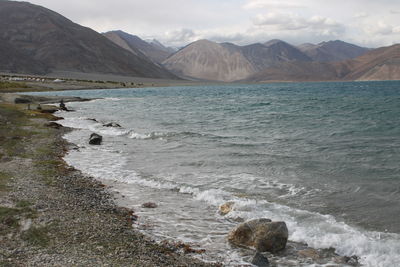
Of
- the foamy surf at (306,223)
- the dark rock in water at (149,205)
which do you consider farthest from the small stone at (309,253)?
the dark rock in water at (149,205)

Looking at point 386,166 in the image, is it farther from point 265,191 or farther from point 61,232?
point 61,232

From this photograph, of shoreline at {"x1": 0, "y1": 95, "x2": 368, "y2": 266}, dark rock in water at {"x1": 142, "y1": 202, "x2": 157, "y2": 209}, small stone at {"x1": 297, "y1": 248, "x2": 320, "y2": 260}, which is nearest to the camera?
shoreline at {"x1": 0, "y1": 95, "x2": 368, "y2": 266}

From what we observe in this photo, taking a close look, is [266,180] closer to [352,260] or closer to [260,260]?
[352,260]

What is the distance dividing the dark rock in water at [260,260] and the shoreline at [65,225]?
1248mm

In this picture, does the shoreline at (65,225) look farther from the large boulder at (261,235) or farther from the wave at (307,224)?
the wave at (307,224)

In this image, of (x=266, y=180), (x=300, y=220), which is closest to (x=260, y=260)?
(x=300, y=220)

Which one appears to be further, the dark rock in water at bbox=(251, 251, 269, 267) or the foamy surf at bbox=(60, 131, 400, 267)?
the foamy surf at bbox=(60, 131, 400, 267)

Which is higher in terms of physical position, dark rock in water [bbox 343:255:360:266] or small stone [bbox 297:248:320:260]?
dark rock in water [bbox 343:255:360:266]

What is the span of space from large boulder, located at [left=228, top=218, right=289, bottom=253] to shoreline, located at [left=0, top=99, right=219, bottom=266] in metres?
1.81

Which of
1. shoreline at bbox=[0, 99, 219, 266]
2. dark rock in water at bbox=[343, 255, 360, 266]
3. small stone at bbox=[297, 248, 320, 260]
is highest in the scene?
shoreline at bbox=[0, 99, 219, 266]

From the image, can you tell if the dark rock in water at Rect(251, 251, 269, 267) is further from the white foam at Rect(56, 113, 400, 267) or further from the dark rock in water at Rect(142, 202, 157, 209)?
the dark rock in water at Rect(142, 202, 157, 209)

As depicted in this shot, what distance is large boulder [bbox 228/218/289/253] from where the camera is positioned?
11.3 meters

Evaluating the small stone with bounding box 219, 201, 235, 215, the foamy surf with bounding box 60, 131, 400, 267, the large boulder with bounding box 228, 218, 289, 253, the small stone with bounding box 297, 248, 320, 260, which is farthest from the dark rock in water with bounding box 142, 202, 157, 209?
the small stone with bounding box 297, 248, 320, 260

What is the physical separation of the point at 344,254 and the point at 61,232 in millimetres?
8282
